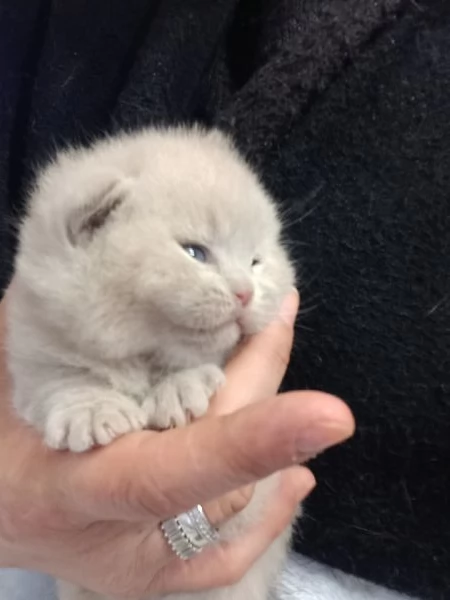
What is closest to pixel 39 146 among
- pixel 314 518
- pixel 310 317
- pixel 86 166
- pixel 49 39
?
pixel 49 39

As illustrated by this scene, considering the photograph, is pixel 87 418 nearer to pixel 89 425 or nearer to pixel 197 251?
pixel 89 425

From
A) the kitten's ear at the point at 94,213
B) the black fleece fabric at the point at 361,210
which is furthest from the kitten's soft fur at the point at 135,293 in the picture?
the black fleece fabric at the point at 361,210

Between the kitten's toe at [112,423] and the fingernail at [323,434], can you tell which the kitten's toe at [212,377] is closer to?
the kitten's toe at [112,423]

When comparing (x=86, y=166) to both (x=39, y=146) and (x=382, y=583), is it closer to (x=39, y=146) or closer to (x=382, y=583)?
(x=39, y=146)

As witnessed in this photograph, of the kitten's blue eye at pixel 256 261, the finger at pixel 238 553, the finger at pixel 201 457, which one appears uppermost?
the kitten's blue eye at pixel 256 261

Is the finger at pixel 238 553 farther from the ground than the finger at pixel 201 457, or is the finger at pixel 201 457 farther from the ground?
the finger at pixel 201 457

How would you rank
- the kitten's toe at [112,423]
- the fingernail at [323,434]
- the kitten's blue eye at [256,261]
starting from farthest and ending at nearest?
the kitten's blue eye at [256,261] → the kitten's toe at [112,423] → the fingernail at [323,434]
